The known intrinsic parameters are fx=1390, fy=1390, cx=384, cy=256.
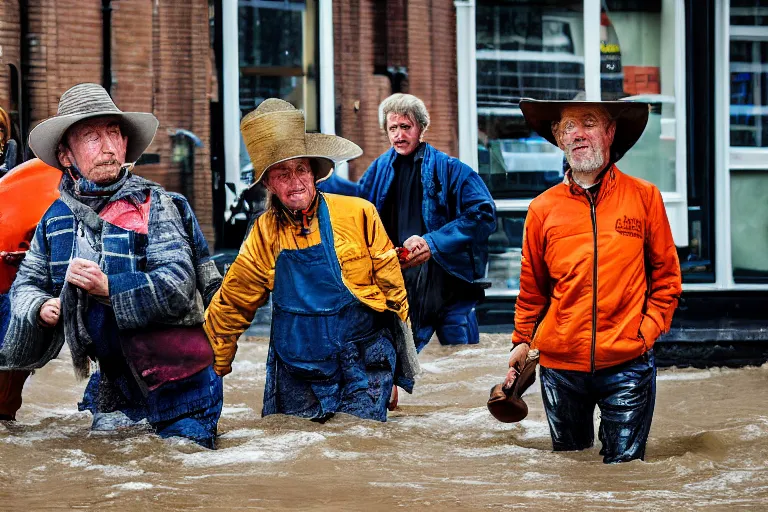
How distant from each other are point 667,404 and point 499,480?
335 cm

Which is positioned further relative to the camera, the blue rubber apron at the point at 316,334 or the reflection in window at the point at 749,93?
the reflection in window at the point at 749,93

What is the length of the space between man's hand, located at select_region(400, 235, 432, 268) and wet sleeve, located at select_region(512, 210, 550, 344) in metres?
1.82

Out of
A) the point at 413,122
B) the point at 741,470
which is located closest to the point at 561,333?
the point at 741,470

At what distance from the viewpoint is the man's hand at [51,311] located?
6156mm

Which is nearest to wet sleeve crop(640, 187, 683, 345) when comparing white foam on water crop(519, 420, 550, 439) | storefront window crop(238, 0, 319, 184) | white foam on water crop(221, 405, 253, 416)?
white foam on water crop(519, 420, 550, 439)

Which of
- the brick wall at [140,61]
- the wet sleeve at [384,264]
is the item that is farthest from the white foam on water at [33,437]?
the brick wall at [140,61]

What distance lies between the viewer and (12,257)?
711cm

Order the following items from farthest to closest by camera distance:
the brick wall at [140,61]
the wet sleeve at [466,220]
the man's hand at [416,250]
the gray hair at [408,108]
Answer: the brick wall at [140,61]
the gray hair at [408,108]
the wet sleeve at [466,220]
the man's hand at [416,250]

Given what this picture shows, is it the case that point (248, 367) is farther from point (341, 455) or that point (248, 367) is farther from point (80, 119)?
point (80, 119)

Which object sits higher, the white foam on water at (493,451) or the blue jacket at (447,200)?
the blue jacket at (447,200)

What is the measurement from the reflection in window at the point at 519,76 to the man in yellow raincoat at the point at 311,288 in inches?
215

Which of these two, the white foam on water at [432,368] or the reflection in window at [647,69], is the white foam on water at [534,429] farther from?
the reflection in window at [647,69]

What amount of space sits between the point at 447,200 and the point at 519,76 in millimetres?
4019

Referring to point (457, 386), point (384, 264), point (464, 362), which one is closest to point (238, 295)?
point (384, 264)
